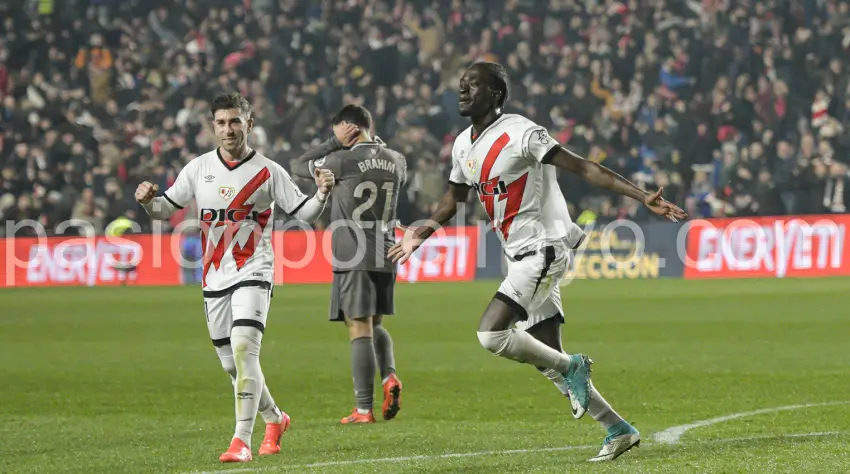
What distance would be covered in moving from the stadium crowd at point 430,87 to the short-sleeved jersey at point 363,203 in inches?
586

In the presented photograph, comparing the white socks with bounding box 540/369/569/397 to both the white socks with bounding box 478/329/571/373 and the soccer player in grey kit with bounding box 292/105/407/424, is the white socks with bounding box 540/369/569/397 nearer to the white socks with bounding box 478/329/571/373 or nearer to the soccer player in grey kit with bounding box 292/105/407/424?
the white socks with bounding box 478/329/571/373

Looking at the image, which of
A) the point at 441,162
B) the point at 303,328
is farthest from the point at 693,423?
the point at 441,162

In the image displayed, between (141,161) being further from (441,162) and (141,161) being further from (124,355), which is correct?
(124,355)

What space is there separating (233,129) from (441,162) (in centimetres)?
1857

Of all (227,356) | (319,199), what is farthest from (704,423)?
(227,356)

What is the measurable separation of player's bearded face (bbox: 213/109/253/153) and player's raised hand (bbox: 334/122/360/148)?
182 centimetres

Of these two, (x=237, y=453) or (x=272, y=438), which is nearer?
(x=237, y=453)

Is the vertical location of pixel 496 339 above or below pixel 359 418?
above

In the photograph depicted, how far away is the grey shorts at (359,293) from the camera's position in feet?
29.8

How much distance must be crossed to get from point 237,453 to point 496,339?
1.54 metres

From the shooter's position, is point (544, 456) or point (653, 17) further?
point (653, 17)

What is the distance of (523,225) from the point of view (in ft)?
22.7

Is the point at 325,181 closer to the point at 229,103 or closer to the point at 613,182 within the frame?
the point at 229,103

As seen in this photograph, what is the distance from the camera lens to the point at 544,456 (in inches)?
276
